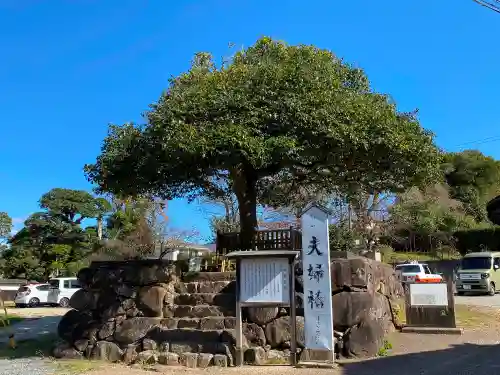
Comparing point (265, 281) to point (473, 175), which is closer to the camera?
point (265, 281)

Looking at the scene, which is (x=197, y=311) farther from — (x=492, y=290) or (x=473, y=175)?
(x=473, y=175)

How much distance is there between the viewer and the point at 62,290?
2925 centimetres

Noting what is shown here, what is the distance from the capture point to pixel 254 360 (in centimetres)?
921

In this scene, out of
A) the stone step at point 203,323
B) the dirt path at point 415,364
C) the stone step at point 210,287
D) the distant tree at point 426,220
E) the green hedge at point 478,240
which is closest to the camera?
the dirt path at point 415,364

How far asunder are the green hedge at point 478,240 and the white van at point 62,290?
2811 centimetres

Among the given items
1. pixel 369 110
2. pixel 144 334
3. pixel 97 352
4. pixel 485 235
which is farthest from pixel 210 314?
pixel 485 235

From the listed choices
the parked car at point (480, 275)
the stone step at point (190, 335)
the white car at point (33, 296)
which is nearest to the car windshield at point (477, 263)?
the parked car at point (480, 275)

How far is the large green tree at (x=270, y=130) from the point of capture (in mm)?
10570

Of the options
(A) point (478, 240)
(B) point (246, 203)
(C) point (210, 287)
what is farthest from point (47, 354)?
(A) point (478, 240)

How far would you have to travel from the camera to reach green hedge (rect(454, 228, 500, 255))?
35.5 metres

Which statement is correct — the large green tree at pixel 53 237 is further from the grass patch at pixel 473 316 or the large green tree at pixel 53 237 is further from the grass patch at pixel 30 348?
the grass patch at pixel 473 316

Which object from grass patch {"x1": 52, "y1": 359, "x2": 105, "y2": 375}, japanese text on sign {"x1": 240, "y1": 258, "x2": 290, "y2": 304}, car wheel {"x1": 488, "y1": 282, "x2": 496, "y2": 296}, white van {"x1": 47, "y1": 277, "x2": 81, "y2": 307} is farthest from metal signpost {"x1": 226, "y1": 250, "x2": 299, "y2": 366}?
white van {"x1": 47, "y1": 277, "x2": 81, "y2": 307}

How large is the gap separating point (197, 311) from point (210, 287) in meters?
0.76

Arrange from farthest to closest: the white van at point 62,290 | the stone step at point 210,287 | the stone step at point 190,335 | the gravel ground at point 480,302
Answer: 1. the white van at point 62,290
2. the gravel ground at point 480,302
3. the stone step at point 210,287
4. the stone step at point 190,335
